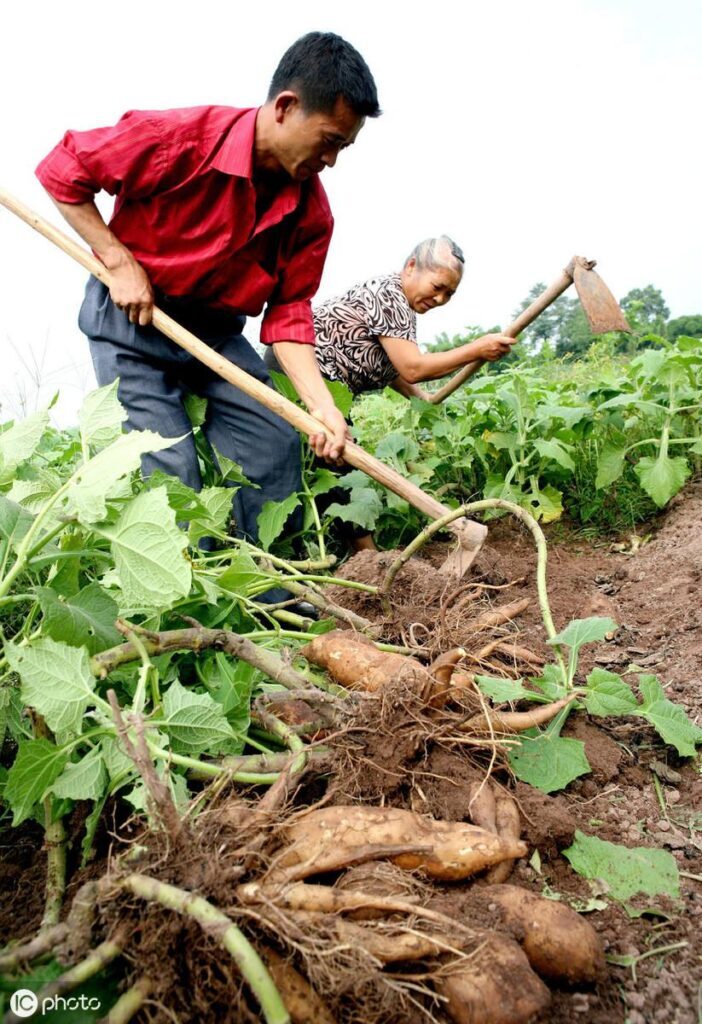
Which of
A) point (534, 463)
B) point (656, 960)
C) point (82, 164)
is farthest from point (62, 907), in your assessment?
point (534, 463)

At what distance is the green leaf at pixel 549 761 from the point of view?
1.47m

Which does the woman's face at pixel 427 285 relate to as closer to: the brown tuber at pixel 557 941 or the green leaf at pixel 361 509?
the green leaf at pixel 361 509

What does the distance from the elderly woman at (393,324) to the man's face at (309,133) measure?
1032mm

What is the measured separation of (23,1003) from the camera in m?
0.87

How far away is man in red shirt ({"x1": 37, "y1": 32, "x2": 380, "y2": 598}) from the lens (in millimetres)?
2326

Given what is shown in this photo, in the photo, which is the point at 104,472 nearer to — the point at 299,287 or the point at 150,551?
the point at 150,551

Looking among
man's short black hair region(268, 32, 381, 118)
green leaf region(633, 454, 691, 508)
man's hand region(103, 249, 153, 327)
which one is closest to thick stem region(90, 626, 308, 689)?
man's hand region(103, 249, 153, 327)

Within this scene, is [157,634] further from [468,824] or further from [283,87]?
[283,87]

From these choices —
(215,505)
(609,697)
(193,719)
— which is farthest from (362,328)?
(193,719)

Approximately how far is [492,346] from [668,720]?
1.98m

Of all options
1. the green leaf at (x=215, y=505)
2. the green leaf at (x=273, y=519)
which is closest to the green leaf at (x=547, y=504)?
the green leaf at (x=273, y=519)

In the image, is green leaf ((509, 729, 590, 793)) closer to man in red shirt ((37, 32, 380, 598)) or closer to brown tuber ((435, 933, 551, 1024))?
brown tuber ((435, 933, 551, 1024))

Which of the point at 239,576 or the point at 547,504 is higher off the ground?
the point at 239,576

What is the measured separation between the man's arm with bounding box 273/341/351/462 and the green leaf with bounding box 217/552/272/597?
87 cm
